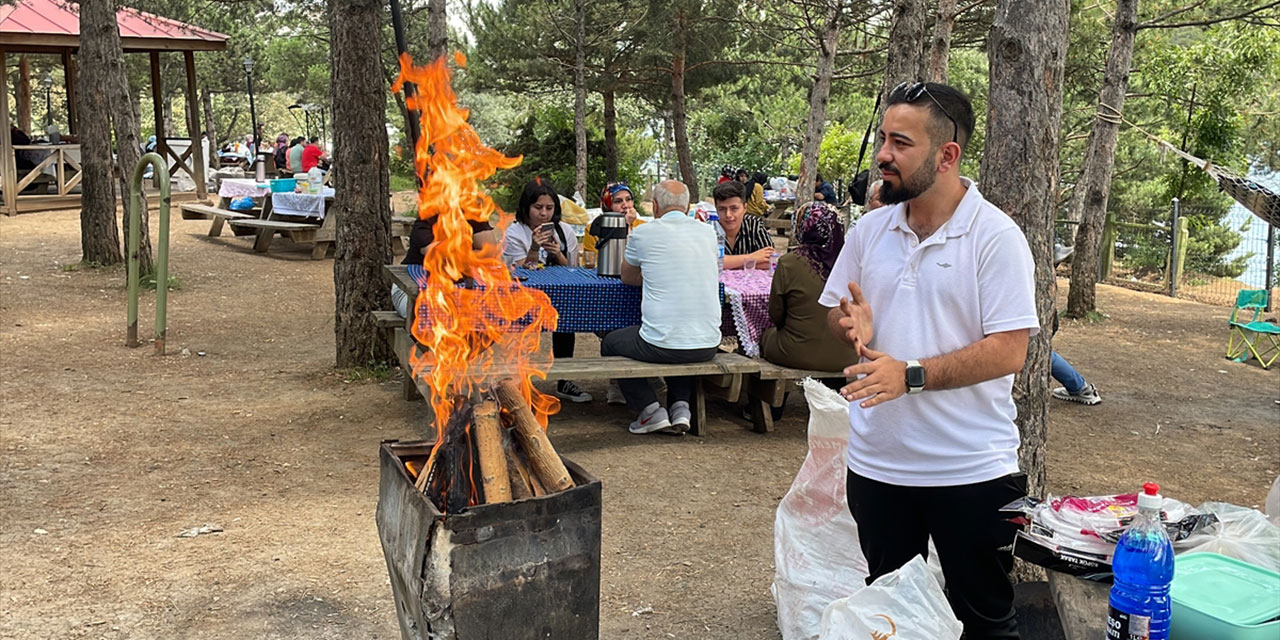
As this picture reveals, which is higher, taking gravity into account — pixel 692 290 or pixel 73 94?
pixel 73 94

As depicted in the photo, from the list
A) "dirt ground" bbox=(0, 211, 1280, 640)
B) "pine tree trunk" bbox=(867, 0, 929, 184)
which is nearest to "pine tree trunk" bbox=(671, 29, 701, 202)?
"pine tree trunk" bbox=(867, 0, 929, 184)

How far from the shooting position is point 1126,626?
6.91 ft

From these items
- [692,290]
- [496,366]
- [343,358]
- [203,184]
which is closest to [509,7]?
[203,184]

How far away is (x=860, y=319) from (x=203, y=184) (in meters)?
20.6

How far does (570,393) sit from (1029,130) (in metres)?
4.14

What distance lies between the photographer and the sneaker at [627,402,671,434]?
256 inches

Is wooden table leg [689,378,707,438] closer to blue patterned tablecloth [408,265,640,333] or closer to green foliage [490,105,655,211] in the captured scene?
blue patterned tablecloth [408,265,640,333]

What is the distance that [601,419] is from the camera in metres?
6.91

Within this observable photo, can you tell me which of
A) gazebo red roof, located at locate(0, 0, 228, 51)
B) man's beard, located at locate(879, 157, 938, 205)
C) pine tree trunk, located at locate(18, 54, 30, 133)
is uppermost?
gazebo red roof, located at locate(0, 0, 228, 51)

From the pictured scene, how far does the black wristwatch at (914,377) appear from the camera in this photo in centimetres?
253

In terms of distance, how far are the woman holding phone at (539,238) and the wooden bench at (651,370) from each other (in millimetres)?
966

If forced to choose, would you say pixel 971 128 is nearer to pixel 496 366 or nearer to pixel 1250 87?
pixel 496 366

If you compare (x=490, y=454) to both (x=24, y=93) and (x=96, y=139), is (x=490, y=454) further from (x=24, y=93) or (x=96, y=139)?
(x=24, y=93)

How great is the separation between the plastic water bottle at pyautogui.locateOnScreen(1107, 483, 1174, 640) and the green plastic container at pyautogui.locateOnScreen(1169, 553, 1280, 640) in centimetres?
7
